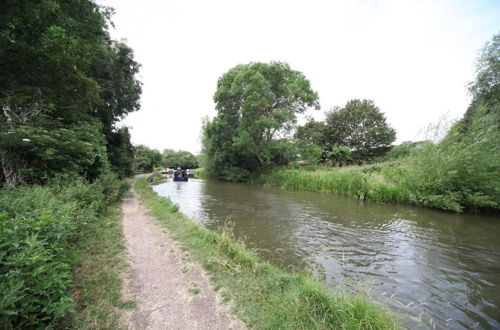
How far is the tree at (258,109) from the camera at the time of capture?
69.2 ft

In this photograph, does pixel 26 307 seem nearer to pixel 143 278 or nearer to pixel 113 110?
pixel 143 278

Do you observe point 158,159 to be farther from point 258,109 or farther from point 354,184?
point 354,184

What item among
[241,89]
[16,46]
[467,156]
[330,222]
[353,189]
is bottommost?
[330,222]

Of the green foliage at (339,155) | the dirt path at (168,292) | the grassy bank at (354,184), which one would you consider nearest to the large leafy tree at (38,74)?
the dirt path at (168,292)

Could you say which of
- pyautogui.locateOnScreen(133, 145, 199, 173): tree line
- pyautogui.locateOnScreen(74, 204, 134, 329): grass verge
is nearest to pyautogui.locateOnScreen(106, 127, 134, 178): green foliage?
pyautogui.locateOnScreen(133, 145, 199, 173): tree line

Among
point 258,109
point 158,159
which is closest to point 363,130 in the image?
point 258,109

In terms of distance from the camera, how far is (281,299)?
2.98 meters

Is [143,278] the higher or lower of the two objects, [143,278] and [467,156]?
the lower

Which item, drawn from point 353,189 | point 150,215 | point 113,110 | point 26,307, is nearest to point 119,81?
point 113,110

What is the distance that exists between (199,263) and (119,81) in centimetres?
1449

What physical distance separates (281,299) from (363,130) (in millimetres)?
34314

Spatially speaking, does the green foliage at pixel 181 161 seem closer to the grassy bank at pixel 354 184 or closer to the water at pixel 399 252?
the grassy bank at pixel 354 184

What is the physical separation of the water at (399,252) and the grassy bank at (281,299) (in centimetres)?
84

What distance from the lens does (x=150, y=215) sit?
771 cm
